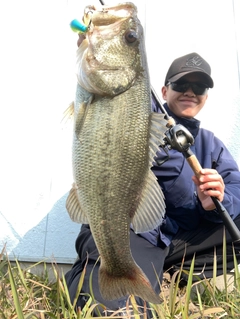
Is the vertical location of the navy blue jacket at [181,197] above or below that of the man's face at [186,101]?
below

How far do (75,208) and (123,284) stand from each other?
45 centimetres

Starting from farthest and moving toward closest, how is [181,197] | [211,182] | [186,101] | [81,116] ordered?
1. [186,101]
2. [181,197]
3. [211,182]
4. [81,116]

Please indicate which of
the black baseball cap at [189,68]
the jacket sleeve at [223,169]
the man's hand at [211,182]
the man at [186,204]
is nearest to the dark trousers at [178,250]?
the man at [186,204]

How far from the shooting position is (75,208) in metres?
1.80

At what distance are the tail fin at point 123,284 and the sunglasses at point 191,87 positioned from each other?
1.79m

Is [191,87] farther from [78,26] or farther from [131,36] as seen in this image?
[78,26]

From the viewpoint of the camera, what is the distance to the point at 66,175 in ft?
11.5

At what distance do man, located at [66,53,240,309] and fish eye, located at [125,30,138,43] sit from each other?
1111 millimetres

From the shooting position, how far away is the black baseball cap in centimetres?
302

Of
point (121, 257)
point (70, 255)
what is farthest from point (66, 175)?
point (121, 257)

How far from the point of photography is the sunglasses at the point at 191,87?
10.0 feet

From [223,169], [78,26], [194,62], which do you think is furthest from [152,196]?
[194,62]

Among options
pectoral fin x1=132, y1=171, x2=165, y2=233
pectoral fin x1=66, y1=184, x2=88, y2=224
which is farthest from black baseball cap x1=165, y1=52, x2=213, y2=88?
pectoral fin x1=66, y1=184, x2=88, y2=224

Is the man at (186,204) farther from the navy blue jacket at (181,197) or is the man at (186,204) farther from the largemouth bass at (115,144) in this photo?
the largemouth bass at (115,144)
